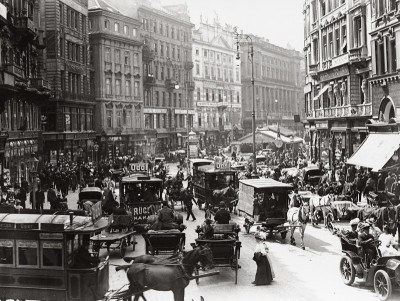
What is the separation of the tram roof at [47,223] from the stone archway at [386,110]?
24208 millimetres

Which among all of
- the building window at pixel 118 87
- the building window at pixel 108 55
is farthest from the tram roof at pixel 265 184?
the building window at pixel 118 87

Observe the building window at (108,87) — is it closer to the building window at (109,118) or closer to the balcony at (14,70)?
the building window at (109,118)

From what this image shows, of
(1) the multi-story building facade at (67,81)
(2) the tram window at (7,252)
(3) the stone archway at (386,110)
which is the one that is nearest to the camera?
(2) the tram window at (7,252)

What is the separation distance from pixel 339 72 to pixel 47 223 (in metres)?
33.2

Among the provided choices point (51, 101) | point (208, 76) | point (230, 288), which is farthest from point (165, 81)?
point (230, 288)

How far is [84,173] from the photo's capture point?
143ft

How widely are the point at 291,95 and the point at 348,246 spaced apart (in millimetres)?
57858

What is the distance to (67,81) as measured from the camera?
5675 centimetres

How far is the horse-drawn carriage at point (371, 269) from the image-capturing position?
1307cm

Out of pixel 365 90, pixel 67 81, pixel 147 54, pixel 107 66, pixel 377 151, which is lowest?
pixel 377 151

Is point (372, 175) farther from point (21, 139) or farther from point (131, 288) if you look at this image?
point (21, 139)

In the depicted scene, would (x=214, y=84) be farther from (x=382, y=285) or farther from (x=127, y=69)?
(x=382, y=285)

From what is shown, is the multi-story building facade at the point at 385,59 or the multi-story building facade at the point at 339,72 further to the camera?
the multi-story building facade at the point at 339,72

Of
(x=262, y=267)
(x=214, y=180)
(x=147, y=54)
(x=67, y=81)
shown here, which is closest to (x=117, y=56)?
(x=147, y=54)
